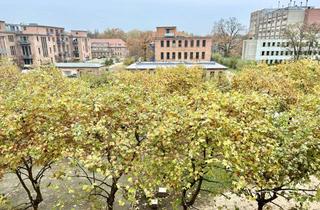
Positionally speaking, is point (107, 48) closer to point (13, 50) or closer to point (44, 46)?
point (44, 46)

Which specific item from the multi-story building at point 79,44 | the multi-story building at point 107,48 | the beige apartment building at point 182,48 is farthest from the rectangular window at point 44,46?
the beige apartment building at point 182,48

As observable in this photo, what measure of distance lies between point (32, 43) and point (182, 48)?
100ft

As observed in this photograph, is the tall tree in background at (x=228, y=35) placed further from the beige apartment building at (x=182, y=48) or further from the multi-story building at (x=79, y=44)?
the multi-story building at (x=79, y=44)

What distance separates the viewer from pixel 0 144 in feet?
19.4

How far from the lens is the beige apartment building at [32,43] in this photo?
4709 centimetres

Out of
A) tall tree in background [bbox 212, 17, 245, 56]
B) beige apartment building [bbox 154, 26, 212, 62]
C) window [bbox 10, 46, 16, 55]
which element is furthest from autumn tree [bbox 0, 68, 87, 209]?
tall tree in background [bbox 212, 17, 245, 56]

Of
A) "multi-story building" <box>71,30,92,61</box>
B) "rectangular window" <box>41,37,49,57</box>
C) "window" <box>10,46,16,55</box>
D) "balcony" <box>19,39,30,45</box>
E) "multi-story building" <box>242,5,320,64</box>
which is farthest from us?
"multi-story building" <box>71,30,92,61</box>

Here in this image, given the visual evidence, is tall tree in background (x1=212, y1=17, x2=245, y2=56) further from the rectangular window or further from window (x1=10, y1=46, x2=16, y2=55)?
window (x1=10, y1=46, x2=16, y2=55)

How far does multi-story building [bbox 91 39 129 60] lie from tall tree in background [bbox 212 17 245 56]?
28.9 m

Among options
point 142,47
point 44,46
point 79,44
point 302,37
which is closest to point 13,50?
point 44,46

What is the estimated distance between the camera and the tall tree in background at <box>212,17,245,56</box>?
→ 61094 millimetres

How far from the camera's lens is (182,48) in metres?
45.6

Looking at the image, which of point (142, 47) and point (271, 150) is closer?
point (271, 150)

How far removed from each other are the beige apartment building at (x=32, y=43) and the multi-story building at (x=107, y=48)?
13.4m
